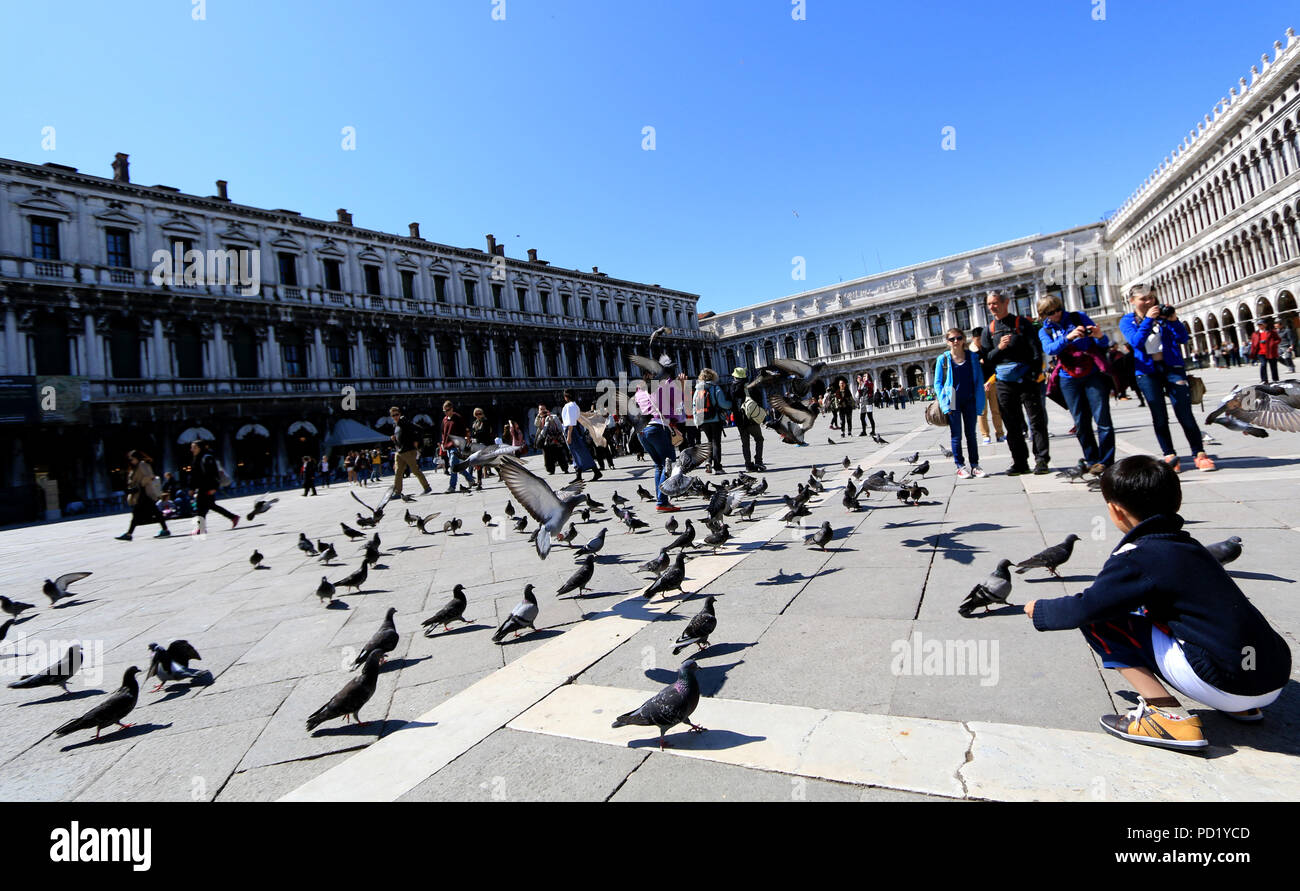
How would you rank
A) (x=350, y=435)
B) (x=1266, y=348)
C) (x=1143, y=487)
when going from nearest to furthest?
(x=1143, y=487) < (x=1266, y=348) < (x=350, y=435)

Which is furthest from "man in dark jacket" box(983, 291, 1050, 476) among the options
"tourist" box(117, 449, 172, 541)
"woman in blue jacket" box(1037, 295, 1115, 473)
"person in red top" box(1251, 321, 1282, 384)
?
"person in red top" box(1251, 321, 1282, 384)

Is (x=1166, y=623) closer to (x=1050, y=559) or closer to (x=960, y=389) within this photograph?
(x=1050, y=559)

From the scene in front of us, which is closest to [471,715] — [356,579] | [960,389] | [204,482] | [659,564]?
[659,564]

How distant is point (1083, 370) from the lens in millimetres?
5645

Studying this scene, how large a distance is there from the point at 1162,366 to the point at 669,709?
6064mm

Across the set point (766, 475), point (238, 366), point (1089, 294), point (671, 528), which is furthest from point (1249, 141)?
point (238, 366)

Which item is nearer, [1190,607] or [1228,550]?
[1190,607]

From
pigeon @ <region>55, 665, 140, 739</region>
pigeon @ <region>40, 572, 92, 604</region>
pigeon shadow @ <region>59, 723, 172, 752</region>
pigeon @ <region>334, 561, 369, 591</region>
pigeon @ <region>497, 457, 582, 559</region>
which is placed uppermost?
pigeon @ <region>497, 457, 582, 559</region>

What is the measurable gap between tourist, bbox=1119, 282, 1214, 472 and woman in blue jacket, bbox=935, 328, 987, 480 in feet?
4.93

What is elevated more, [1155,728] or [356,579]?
[356,579]

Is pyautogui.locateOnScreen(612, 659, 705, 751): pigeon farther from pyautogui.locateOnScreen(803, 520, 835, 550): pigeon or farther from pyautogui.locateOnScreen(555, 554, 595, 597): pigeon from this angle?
pyautogui.locateOnScreen(803, 520, 835, 550): pigeon

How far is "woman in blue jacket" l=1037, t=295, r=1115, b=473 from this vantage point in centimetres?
552
